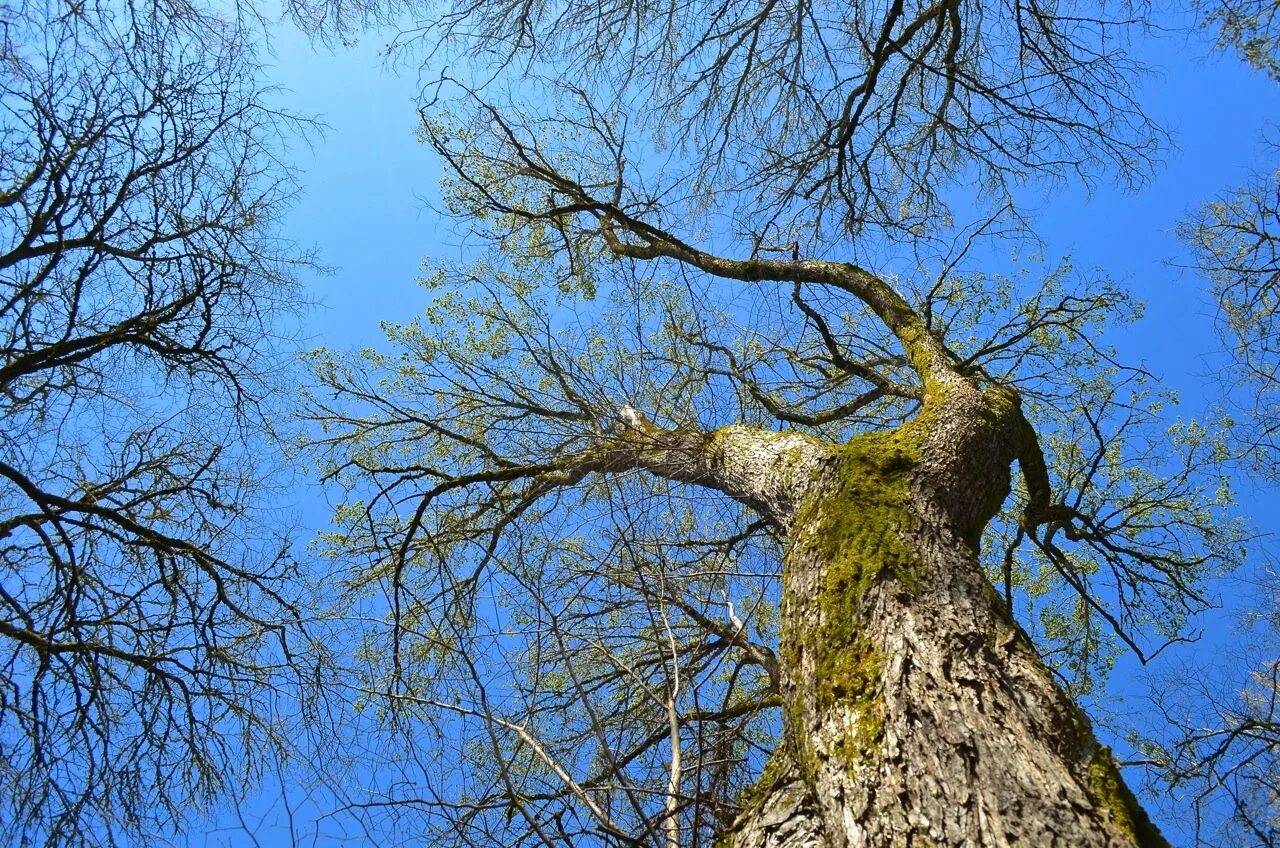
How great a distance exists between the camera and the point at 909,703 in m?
1.94

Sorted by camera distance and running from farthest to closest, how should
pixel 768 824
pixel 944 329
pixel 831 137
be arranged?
pixel 944 329 < pixel 831 137 < pixel 768 824

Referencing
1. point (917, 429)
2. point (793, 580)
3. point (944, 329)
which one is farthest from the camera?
point (944, 329)

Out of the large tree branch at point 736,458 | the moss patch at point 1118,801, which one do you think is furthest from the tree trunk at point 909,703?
the large tree branch at point 736,458

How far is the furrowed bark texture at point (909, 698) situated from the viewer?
65.5 inches

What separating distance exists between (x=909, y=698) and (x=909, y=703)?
0.02m

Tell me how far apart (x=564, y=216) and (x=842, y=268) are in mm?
2126

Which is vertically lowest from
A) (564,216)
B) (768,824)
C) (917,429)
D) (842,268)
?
(768,824)

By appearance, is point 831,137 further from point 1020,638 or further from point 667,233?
point 1020,638

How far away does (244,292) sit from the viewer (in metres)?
4.20

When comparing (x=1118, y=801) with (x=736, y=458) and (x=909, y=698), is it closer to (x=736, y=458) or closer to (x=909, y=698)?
(x=909, y=698)

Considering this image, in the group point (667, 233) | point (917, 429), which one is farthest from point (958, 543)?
point (667, 233)

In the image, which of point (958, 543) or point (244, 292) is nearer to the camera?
point (958, 543)

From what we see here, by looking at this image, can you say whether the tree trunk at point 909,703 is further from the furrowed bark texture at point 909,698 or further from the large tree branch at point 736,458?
the large tree branch at point 736,458

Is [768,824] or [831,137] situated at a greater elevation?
[831,137]
